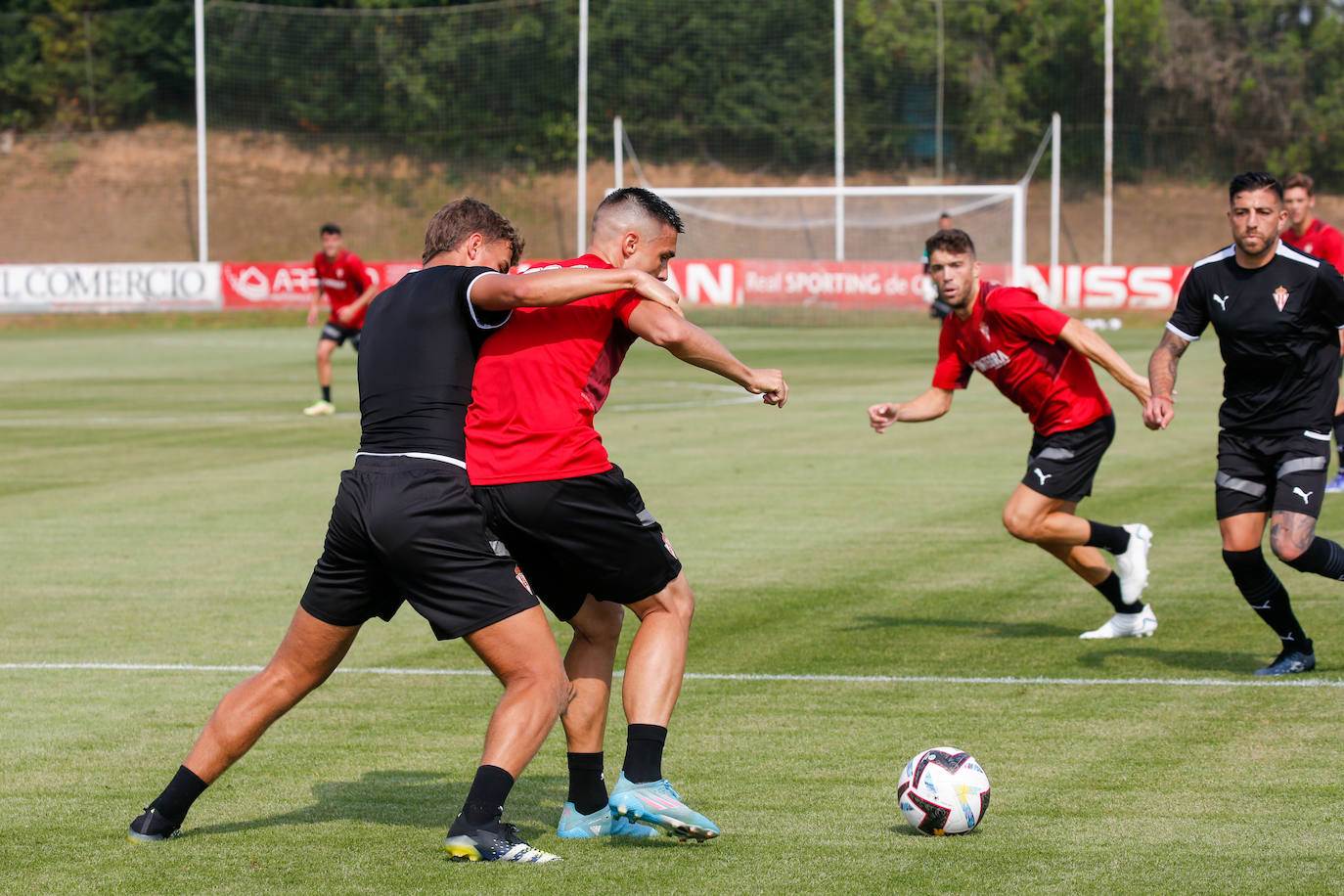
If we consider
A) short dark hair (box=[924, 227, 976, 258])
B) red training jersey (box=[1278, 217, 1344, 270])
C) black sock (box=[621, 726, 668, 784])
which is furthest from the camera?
red training jersey (box=[1278, 217, 1344, 270])

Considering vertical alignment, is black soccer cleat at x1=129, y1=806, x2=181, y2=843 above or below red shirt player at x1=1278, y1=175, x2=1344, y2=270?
below

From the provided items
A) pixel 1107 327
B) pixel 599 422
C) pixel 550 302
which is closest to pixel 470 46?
pixel 1107 327

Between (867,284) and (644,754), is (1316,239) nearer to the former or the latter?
(644,754)

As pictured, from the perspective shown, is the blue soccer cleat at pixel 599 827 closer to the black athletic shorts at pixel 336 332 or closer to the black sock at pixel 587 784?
the black sock at pixel 587 784

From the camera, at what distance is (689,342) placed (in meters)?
5.11

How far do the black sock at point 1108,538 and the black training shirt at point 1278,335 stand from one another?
1.23 metres

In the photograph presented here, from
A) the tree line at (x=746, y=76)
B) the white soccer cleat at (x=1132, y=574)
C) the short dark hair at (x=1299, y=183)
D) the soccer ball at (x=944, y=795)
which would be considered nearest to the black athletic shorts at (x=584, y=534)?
the soccer ball at (x=944, y=795)

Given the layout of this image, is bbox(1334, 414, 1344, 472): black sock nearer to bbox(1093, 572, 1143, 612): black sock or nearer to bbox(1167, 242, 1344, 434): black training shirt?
bbox(1093, 572, 1143, 612): black sock

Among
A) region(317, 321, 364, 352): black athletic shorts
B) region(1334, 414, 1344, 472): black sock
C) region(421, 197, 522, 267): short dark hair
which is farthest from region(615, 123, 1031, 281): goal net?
region(421, 197, 522, 267): short dark hair

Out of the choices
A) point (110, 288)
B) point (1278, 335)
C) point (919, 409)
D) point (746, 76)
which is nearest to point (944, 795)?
point (1278, 335)

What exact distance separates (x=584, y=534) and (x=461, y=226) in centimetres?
105

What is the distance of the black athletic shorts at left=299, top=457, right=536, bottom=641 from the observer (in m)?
5.09

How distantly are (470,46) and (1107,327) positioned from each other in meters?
29.4

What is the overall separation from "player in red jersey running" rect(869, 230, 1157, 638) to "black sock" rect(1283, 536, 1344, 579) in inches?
44.3
